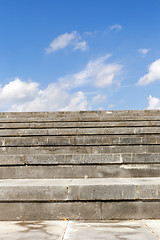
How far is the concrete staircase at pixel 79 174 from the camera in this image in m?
3.19

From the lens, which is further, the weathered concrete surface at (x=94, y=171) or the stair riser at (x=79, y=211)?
the weathered concrete surface at (x=94, y=171)

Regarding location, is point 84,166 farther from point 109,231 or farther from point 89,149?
point 109,231

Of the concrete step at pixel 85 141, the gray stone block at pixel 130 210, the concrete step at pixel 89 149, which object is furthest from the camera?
the concrete step at pixel 85 141

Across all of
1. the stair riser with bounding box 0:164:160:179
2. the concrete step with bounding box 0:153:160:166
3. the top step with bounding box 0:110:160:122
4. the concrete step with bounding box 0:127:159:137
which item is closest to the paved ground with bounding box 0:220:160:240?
the stair riser with bounding box 0:164:160:179

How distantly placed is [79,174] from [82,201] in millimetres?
1122

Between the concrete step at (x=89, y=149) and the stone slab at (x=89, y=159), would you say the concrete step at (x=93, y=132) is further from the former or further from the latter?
the stone slab at (x=89, y=159)

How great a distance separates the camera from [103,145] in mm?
5414

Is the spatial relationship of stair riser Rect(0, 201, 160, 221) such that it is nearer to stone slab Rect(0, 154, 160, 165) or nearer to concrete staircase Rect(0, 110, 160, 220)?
concrete staircase Rect(0, 110, 160, 220)

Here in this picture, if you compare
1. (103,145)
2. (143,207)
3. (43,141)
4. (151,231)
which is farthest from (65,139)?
(151,231)

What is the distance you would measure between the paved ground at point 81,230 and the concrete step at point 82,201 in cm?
13

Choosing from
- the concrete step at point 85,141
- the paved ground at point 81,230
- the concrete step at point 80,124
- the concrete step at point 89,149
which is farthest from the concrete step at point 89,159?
the concrete step at point 80,124

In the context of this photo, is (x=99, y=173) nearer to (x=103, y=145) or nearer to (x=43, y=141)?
(x=103, y=145)

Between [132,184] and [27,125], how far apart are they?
191 inches

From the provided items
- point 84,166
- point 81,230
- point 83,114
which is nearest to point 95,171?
point 84,166
